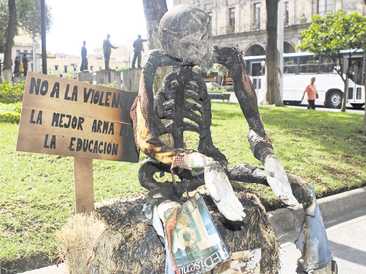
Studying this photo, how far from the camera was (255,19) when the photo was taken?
134 ft

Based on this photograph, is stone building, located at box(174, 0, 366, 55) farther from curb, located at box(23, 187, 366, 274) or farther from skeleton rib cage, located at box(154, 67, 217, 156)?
skeleton rib cage, located at box(154, 67, 217, 156)

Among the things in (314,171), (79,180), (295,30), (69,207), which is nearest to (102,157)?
(79,180)

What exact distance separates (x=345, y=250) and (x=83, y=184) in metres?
2.54

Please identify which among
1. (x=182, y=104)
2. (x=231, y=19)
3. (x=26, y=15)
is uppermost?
(x=231, y=19)

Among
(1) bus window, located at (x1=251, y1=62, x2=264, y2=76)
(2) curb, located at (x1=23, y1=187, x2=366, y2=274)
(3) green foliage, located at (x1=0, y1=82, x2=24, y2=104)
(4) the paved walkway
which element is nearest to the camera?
(4) the paved walkway

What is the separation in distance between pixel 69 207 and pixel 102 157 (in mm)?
1502

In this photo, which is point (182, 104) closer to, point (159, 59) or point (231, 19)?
point (159, 59)

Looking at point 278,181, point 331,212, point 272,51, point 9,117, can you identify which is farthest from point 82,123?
point 272,51

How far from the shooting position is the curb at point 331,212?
4.66 metres

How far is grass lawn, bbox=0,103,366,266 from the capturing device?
3697 mm

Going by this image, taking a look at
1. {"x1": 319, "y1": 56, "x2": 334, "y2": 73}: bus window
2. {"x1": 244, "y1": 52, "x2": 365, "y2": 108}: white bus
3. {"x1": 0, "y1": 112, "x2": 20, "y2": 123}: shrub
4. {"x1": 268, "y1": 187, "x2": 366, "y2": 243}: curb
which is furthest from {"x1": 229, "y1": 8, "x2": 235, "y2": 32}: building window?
{"x1": 268, "y1": 187, "x2": 366, "y2": 243}: curb

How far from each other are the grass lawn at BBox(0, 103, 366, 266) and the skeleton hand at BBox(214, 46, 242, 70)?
1938mm

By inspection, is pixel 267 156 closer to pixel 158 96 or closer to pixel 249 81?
pixel 249 81

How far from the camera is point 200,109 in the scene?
2492 mm
